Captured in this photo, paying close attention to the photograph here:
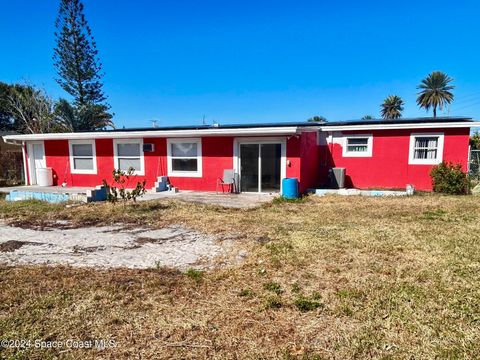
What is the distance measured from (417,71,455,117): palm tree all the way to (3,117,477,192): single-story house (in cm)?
3516

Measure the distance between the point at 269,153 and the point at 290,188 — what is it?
5.58 feet

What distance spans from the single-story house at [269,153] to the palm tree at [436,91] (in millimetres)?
35157

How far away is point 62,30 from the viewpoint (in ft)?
83.9

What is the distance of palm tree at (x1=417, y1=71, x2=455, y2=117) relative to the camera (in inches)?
1586

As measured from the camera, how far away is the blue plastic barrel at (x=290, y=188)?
403 inches

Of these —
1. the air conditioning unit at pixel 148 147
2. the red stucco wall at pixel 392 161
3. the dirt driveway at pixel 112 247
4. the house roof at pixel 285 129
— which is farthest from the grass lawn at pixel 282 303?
the air conditioning unit at pixel 148 147

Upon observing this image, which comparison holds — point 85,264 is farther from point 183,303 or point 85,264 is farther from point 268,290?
point 268,290

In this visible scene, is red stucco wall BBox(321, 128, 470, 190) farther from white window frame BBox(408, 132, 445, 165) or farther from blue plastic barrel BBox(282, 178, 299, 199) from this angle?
blue plastic barrel BBox(282, 178, 299, 199)

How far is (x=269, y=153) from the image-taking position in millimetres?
11219

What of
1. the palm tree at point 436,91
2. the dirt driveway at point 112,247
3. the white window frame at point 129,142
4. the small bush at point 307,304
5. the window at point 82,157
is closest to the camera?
the small bush at point 307,304

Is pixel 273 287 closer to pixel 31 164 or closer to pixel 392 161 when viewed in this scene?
pixel 392 161

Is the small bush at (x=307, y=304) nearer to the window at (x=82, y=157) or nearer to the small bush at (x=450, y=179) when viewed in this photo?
the small bush at (x=450, y=179)

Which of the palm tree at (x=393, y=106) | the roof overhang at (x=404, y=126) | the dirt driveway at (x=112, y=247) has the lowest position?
the dirt driveway at (x=112, y=247)

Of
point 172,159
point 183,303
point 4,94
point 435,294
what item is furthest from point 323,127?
point 4,94
